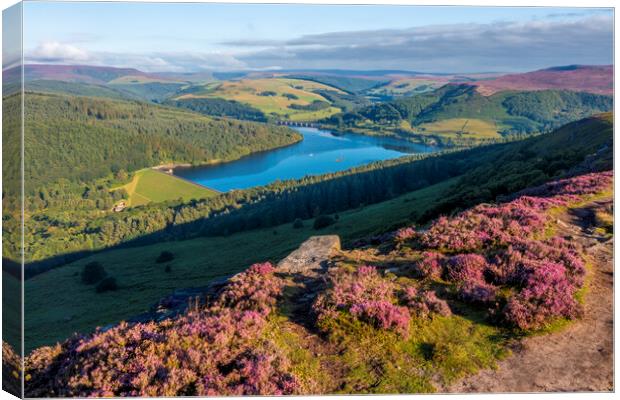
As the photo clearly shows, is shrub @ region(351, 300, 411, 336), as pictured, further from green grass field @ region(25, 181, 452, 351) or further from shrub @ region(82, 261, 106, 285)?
shrub @ region(82, 261, 106, 285)

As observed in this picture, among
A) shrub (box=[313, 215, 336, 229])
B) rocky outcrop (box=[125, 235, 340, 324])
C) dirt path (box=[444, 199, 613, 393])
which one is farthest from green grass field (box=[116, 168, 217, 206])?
dirt path (box=[444, 199, 613, 393])

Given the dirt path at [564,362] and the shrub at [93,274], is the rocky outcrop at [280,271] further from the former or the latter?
the shrub at [93,274]

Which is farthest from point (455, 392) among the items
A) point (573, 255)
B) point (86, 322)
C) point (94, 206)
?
point (94, 206)

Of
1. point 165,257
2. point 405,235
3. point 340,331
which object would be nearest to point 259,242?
point 165,257

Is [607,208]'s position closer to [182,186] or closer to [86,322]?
[86,322]

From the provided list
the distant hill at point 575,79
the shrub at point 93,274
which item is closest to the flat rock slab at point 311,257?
the distant hill at point 575,79
